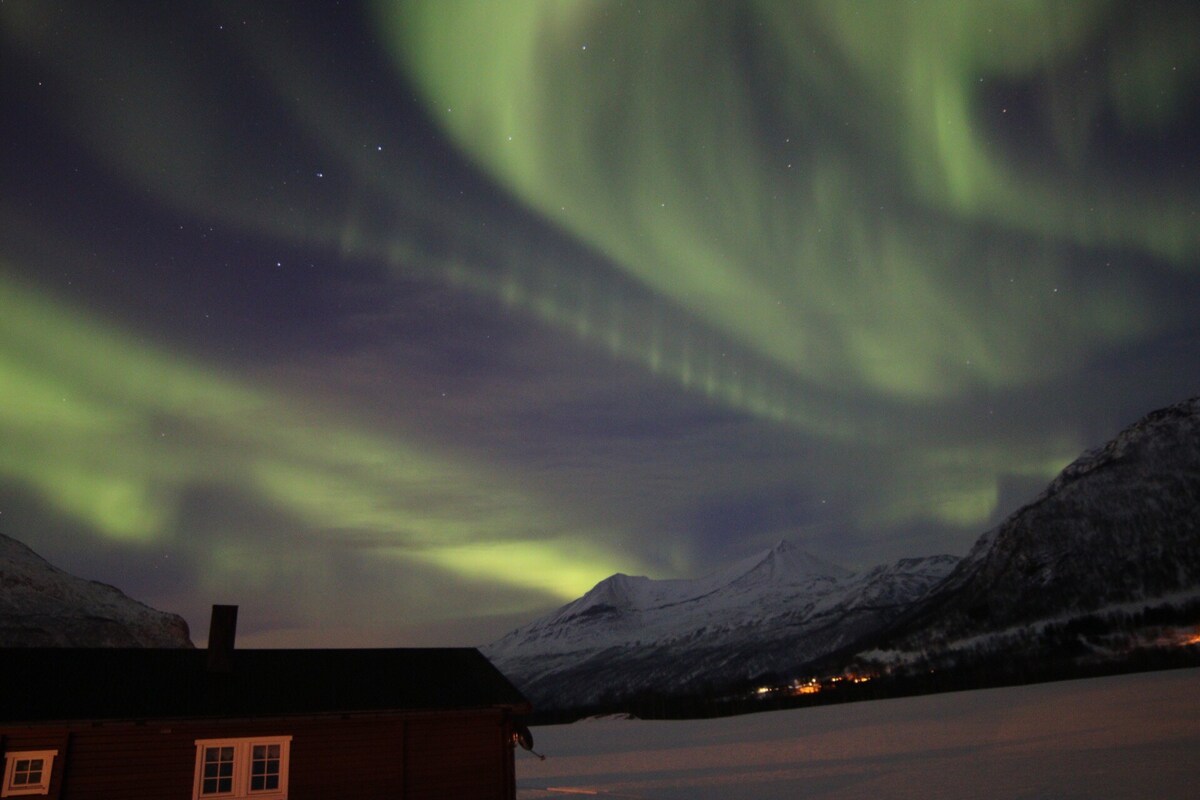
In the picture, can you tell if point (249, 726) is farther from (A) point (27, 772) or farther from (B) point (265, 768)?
(A) point (27, 772)

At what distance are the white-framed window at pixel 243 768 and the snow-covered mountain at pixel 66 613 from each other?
11936 cm

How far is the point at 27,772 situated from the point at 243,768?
218 inches

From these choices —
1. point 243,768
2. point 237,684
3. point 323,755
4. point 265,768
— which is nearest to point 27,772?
point 243,768

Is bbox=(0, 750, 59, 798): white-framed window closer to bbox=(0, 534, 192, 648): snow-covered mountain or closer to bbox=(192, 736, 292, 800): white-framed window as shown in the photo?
bbox=(192, 736, 292, 800): white-framed window

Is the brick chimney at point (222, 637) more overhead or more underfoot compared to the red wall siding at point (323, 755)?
more overhead

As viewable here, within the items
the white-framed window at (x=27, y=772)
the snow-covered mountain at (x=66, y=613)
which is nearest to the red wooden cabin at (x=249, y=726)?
the white-framed window at (x=27, y=772)

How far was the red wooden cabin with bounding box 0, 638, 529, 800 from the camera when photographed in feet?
79.3

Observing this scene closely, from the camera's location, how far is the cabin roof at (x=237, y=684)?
986 inches

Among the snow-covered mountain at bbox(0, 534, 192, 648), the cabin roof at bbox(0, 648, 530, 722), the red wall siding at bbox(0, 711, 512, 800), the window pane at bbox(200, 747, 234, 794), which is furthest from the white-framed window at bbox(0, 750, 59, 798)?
the snow-covered mountain at bbox(0, 534, 192, 648)

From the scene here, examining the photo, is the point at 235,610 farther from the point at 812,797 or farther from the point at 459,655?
the point at 812,797

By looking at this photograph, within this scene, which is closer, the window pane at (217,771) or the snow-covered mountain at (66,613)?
the window pane at (217,771)

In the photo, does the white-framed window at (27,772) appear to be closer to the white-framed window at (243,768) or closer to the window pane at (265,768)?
the white-framed window at (243,768)

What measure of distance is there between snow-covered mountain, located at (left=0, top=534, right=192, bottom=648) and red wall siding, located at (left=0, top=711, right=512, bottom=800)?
119 meters

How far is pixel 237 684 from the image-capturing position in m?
27.9
